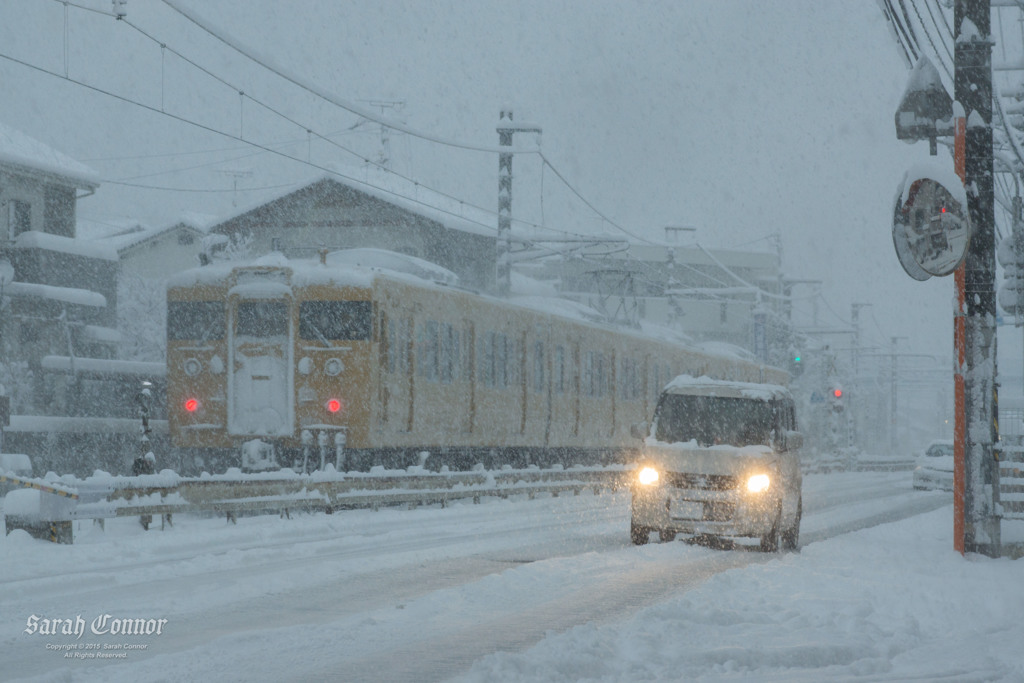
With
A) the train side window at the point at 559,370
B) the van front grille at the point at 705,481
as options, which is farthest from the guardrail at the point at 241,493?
the van front grille at the point at 705,481

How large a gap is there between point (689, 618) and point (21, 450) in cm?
1577

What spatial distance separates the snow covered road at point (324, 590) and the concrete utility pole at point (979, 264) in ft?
7.51

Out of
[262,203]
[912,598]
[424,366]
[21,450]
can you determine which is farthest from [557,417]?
[262,203]

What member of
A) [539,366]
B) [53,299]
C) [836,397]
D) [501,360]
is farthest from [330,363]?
[836,397]

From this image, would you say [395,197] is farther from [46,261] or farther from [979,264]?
[979,264]

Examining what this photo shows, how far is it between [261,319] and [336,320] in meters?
1.26

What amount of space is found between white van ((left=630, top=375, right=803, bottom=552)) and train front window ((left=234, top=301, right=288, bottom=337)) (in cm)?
643

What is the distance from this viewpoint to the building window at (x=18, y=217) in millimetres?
37000

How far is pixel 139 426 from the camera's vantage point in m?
22.3

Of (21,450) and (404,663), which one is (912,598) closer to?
(404,663)

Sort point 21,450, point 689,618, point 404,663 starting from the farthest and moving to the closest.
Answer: point 21,450
point 689,618
point 404,663

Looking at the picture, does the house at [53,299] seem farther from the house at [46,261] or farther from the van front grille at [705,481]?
the van front grille at [705,481]

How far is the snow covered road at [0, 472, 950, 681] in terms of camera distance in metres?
6.77

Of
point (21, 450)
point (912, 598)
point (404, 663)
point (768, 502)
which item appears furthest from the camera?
point (21, 450)
